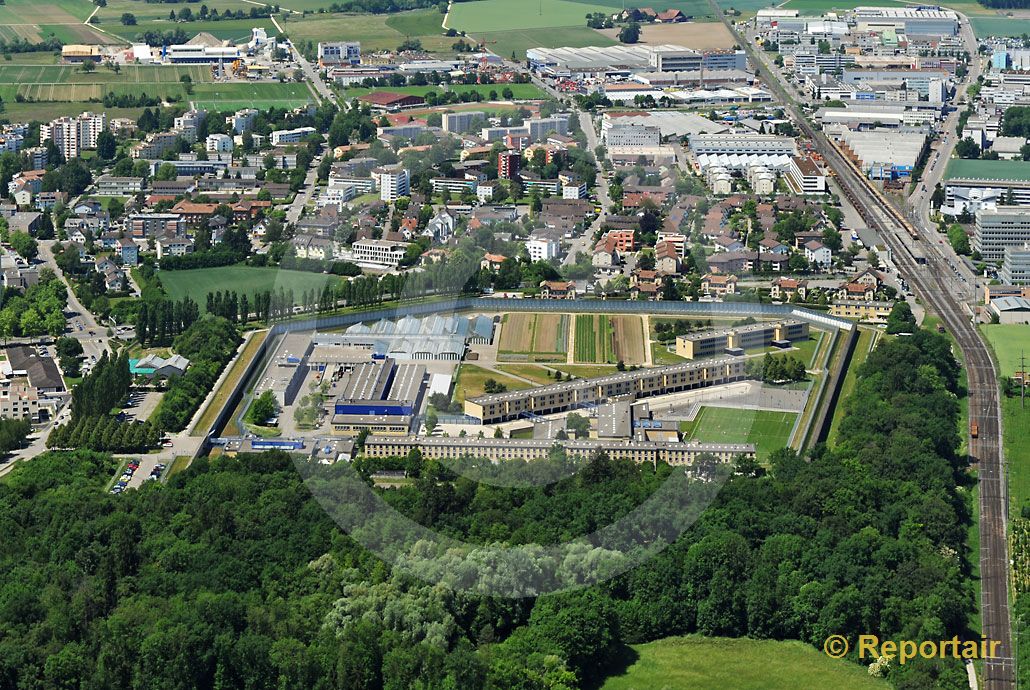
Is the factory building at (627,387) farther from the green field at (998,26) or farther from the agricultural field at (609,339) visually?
the green field at (998,26)

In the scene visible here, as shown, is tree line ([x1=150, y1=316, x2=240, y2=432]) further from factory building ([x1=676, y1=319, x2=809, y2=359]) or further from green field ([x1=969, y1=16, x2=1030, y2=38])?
green field ([x1=969, y1=16, x2=1030, y2=38])

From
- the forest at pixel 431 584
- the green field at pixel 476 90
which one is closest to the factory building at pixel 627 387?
the forest at pixel 431 584

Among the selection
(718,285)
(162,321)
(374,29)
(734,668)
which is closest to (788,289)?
(718,285)

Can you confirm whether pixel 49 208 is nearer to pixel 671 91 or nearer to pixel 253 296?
pixel 253 296

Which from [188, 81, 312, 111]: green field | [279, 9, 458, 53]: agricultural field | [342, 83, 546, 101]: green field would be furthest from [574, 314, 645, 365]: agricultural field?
[279, 9, 458, 53]: agricultural field

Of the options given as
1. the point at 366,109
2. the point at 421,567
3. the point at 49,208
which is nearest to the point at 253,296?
the point at 49,208
